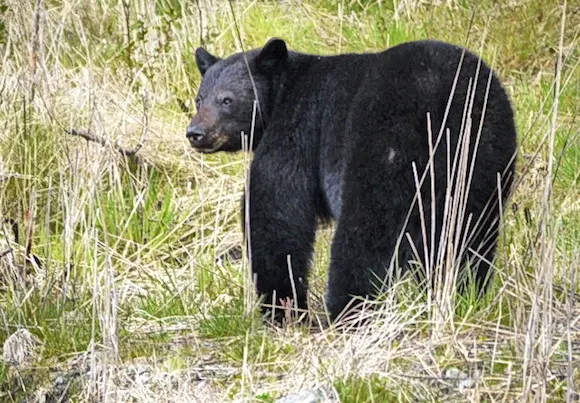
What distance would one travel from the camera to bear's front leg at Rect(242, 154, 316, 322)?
573cm

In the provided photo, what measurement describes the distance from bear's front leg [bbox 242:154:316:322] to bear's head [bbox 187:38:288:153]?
1.45 ft

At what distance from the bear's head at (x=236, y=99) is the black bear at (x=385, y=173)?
38cm

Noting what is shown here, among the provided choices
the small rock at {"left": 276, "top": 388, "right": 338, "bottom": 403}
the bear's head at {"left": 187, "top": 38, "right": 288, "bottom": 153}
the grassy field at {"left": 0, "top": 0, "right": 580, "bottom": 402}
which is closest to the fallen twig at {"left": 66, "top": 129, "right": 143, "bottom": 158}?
the grassy field at {"left": 0, "top": 0, "right": 580, "bottom": 402}

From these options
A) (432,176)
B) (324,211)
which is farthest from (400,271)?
(324,211)

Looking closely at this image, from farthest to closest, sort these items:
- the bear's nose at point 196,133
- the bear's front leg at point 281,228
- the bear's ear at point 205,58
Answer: the bear's ear at point 205,58 < the bear's nose at point 196,133 < the bear's front leg at point 281,228

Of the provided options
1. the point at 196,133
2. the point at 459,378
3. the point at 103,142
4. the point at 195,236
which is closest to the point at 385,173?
the point at 459,378

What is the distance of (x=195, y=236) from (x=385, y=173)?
2.40 metres

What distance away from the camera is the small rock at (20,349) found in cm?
519

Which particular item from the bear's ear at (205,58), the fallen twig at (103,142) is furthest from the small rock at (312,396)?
the fallen twig at (103,142)

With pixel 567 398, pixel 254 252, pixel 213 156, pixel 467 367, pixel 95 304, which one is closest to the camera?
pixel 567 398

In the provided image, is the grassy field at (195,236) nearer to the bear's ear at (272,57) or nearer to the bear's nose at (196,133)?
the bear's ear at (272,57)

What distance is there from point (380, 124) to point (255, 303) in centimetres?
95

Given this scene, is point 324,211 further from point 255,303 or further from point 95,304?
point 95,304

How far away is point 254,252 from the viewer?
576 centimetres
